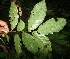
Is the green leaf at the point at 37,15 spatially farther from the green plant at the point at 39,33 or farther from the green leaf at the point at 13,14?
the green leaf at the point at 13,14

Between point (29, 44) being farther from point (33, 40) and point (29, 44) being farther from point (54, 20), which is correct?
point (54, 20)

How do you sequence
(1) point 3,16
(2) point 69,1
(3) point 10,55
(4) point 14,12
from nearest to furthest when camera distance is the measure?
(4) point 14,12, (3) point 10,55, (1) point 3,16, (2) point 69,1

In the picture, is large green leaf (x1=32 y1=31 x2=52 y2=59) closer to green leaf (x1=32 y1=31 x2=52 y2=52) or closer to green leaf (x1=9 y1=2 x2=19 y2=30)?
green leaf (x1=32 y1=31 x2=52 y2=52)

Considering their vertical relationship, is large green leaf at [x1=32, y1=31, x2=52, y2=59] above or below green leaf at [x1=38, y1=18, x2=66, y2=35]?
below

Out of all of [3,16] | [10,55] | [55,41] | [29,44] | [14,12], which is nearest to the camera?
[29,44]

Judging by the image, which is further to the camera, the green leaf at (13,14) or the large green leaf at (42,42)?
the green leaf at (13,14)

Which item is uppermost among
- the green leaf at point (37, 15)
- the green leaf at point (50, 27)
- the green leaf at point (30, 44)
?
the green leaf at point (37, 15)

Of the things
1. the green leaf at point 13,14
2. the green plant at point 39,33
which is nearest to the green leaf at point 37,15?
the green plant at point 39,33

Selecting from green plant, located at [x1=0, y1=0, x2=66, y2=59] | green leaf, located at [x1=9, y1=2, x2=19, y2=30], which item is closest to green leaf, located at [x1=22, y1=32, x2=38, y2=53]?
green plant, located at [x1=0, y1=0, x2=66, y2=59]

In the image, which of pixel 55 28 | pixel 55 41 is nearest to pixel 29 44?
pixel 55 28

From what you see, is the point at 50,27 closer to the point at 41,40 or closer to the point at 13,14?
the point at 41,40

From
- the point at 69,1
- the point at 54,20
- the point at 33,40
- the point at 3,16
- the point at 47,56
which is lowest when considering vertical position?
the point at 47,56
